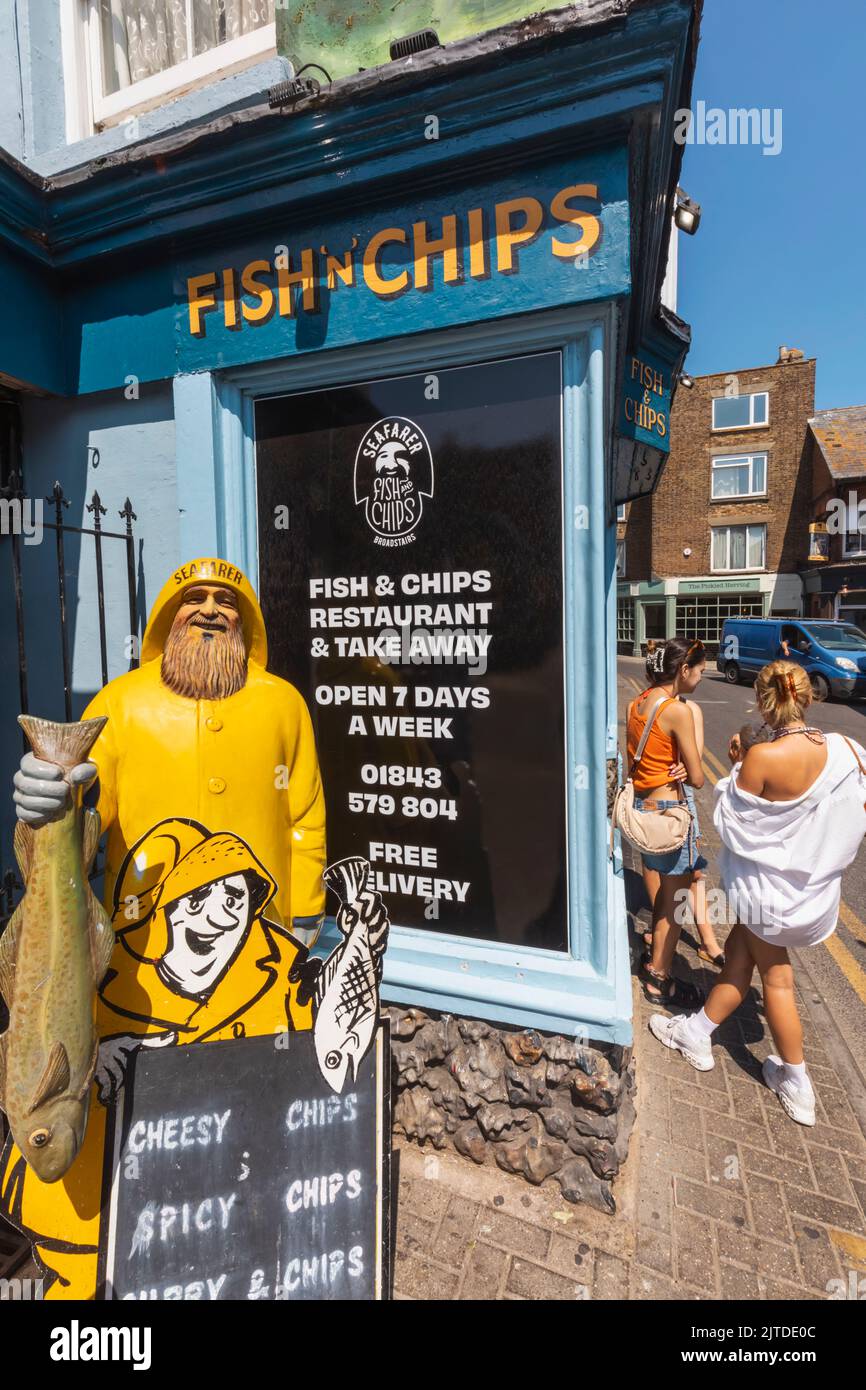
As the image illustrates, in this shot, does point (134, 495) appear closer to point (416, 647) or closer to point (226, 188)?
point (226, 188)

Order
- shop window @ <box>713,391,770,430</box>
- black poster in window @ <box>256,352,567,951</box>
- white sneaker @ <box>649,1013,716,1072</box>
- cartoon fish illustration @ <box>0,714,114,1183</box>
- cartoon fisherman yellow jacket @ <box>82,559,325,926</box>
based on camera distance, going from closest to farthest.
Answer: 1. cartoon fish illustration @ <box>0,714,114,1183</box>
2. cartoon fisherman yellow jacket @ <box>82,559,325,926</box>
3. black poster in window @ <box>256,352,567,951</box>
4. white sneaker @ <box>649,1013,716,1072</box>
5. shop window @ <box>713,391,770,430</box>

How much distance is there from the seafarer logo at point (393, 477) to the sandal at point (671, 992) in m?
3.04

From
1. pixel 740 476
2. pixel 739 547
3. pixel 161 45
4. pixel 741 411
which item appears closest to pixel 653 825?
pixel 161 45

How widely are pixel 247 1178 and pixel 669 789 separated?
2.96 m

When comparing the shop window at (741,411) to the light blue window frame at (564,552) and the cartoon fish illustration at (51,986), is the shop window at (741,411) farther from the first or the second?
the cartoon fish illustration at (51,986)

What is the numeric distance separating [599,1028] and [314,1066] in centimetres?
126

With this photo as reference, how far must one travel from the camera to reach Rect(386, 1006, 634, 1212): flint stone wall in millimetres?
2664

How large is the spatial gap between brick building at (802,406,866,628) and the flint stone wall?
2458cm

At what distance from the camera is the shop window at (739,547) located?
1069 inches

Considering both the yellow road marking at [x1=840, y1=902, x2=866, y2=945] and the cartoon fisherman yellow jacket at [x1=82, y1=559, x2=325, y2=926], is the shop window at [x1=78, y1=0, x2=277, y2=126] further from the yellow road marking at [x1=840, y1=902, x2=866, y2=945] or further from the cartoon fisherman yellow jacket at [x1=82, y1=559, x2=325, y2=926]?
the yellow road marking at [x1=840, y1=902, x2=866, y2=945]

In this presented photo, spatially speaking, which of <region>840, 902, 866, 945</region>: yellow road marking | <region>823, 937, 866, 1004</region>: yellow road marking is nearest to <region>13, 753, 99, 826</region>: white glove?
<region>823, 937, 866, 1004</region>: yellow road marking

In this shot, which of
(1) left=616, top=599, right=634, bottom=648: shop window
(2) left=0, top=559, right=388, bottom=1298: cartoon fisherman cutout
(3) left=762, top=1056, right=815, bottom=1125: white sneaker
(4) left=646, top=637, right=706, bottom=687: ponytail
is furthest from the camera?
(1) left=616, top=599, right=634, bottom=648: shop window

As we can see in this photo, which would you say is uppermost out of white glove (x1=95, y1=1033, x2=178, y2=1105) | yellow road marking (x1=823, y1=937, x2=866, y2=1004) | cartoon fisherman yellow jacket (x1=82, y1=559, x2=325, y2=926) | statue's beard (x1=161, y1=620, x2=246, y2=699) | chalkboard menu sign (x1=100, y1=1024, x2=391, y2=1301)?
statue's beard (x1=161, y1=620, x2=246, y2=699)

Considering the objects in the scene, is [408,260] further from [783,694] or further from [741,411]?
[741,411]
